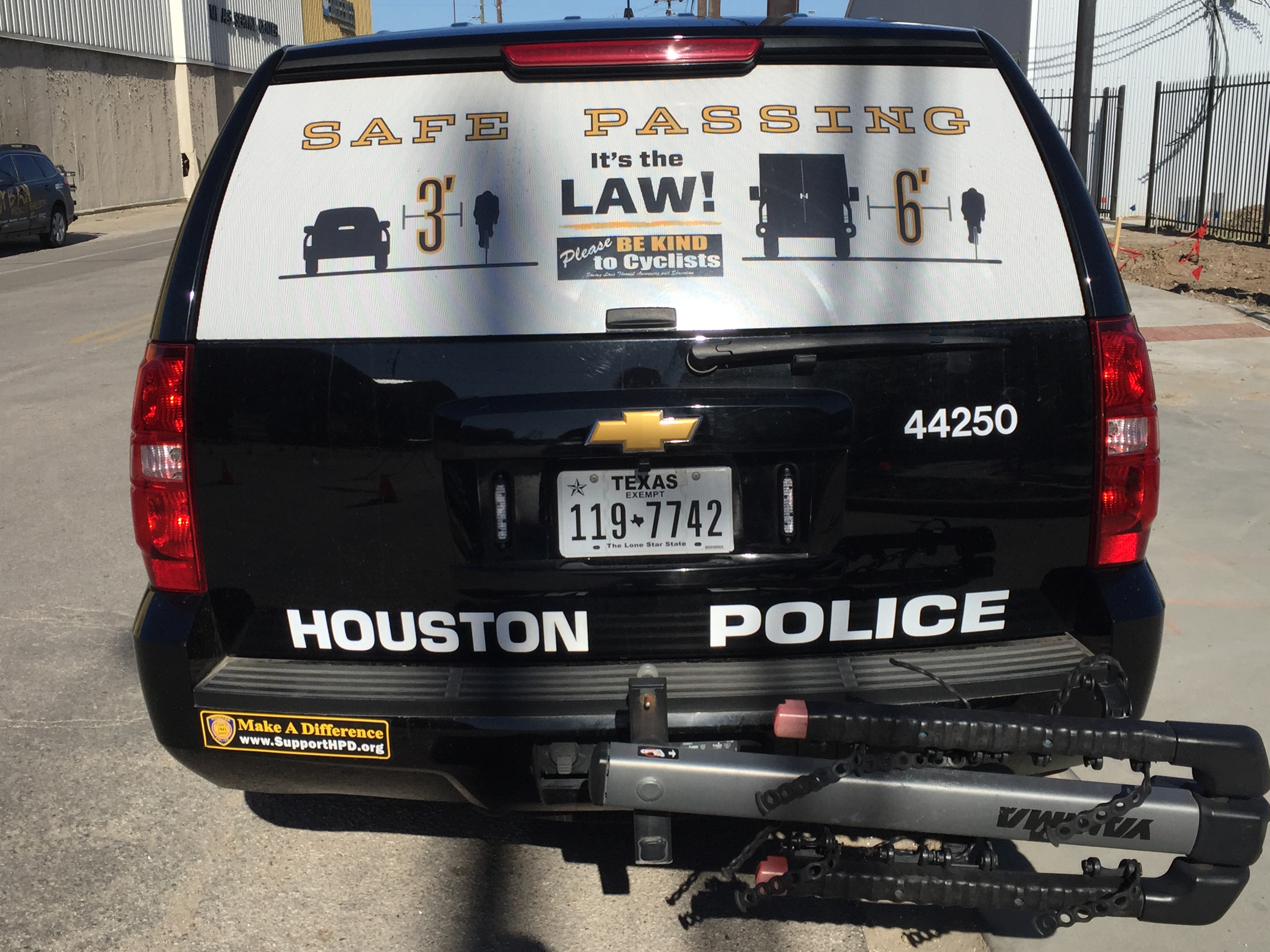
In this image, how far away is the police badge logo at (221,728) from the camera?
8.59ft

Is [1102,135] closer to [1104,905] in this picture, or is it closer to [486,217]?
[486,217]

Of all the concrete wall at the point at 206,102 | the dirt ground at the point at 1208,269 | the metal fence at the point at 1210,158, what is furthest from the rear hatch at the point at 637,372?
the concrete wall at the point at 206,102

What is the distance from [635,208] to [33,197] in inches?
866

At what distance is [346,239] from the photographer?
8.48 ft

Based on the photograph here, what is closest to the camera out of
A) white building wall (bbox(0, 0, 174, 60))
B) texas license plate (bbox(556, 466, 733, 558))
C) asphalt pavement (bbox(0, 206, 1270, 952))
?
texas license plate (bbox(556, 466, 733, 558))

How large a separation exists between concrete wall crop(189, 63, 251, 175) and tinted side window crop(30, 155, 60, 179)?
1468 centimetres

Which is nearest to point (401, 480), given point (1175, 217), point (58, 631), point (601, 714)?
point (601, 714)

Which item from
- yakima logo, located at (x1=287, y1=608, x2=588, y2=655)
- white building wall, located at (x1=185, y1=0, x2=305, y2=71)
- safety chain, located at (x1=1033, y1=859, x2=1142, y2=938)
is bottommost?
safety chain, located at (x1=1033, y1=859, x2=1142, y2=938)

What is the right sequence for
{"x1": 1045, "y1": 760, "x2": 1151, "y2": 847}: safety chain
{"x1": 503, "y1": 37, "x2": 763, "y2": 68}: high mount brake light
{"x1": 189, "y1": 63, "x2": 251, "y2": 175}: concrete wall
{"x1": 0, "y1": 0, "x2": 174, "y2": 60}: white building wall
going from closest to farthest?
{"x1": 1045, "y1": 760, "x2": 1151, "y2": 847}: safety chain → {"x1": 503, "y1": 37, "x2": 763, "y2": 68}: high mount brake light → {"x1": 0, "y1": 0, "x2": 174, "y2": 60}: white building wall → {"x1": 189, "y1": 63, "x2": 251, "y2": 175}: concrete wall

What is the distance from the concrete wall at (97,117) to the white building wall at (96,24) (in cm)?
24

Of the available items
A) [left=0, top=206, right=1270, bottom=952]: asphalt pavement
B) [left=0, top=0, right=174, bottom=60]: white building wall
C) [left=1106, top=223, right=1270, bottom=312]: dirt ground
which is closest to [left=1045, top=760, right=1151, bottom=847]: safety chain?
[left=0, top=206, right=1270, bottom=952]: asphalt pavement

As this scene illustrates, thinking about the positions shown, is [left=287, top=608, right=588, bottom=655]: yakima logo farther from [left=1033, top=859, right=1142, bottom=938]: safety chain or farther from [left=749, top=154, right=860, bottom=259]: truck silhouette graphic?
[left=1033, top=859, right=1142, bottom=938]: safety chain

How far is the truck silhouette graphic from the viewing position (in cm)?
259

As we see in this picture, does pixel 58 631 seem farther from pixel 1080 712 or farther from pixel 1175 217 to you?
pixel 1175 217
